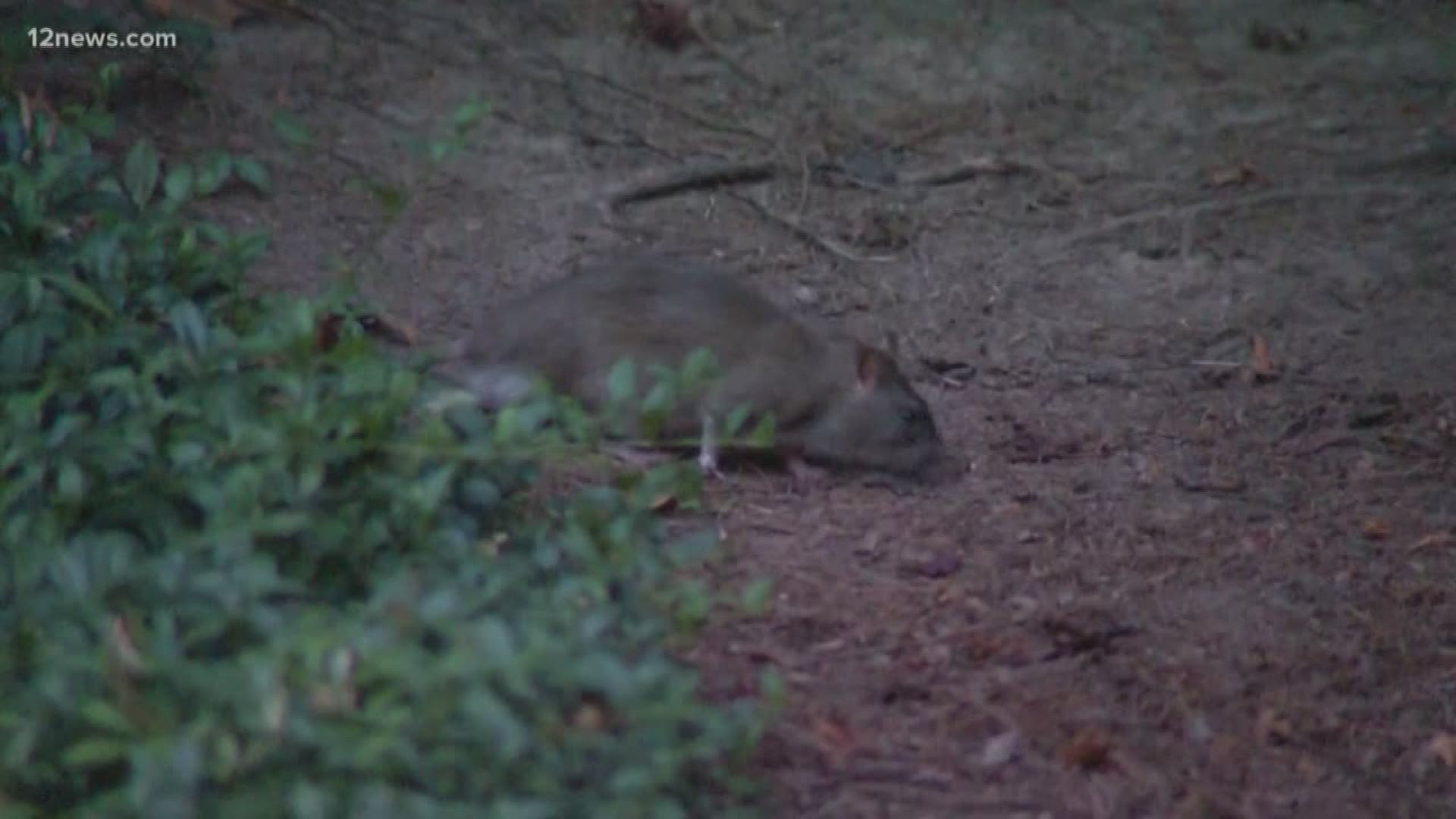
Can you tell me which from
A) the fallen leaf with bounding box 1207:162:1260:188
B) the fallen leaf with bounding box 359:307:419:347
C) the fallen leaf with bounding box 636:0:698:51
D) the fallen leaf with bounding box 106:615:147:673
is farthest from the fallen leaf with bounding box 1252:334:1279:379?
the fallen leaf with bounding box 106:615:147:673

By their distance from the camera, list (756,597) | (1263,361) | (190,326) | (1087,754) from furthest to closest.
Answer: (1263,361) → (190,326) → (1087,754) → (756,597)

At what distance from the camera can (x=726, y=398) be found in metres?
7.72

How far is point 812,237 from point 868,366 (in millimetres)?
1024

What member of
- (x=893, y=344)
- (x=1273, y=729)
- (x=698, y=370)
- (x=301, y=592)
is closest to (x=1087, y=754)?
(x=1273, y=729)

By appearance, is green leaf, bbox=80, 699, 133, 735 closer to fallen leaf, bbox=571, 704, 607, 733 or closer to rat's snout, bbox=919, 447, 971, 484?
fallen leaf, bbox=571, 704, 607, 733

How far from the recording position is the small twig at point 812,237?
877 cm

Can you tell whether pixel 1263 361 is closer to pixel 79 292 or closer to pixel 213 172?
pixel 213 172

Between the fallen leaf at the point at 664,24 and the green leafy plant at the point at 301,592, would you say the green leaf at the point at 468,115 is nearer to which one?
the green leafy plant at the point at 301,592

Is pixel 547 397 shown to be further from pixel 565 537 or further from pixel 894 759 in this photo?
pixel 894 759

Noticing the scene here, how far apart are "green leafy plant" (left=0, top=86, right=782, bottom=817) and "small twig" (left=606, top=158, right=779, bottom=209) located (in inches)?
104

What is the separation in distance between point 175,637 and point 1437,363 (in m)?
4.77

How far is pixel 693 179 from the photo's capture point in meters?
9.01

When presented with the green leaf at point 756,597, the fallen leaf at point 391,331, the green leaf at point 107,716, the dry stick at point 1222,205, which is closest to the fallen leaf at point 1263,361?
the dry stick at point 1222,205

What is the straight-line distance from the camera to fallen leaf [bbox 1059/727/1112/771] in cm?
566
